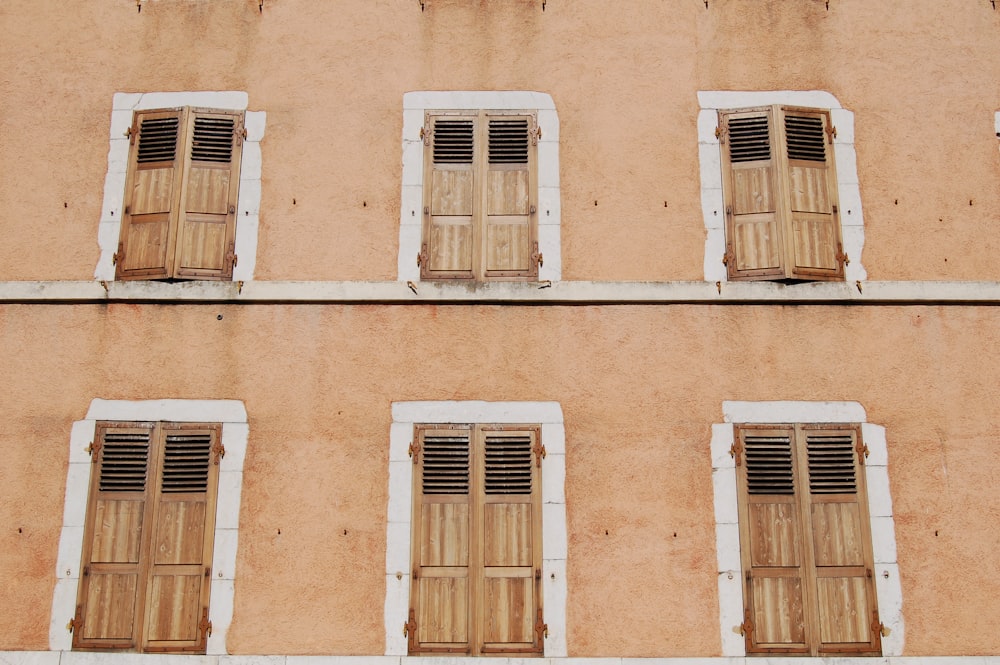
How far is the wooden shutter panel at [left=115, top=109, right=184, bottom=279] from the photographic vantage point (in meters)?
7.91

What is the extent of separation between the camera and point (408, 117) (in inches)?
324

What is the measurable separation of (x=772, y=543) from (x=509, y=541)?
1.98 metres

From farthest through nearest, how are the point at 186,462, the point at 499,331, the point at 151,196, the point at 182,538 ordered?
the point at 151,196
the point at 499,331
the point at 186,462
the point at 182,538

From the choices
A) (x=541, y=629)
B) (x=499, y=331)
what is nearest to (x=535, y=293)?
(x=499, y=331)

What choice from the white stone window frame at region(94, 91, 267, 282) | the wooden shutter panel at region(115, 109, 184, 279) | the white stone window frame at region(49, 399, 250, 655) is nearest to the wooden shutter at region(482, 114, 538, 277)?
the white stone window frame at region(94, 91, 267, 282)

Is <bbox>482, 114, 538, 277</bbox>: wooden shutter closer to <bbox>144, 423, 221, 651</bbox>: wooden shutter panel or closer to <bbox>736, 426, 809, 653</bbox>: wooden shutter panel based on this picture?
<bbox>736, 426, 809, 653</bbox>: wooden shutter panel

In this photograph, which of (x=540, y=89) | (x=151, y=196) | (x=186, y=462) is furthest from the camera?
(x=540, y=89)

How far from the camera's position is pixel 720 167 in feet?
26.5

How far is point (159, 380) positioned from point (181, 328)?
17.7 inches

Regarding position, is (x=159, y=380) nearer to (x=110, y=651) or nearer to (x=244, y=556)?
(x=244, y=556)

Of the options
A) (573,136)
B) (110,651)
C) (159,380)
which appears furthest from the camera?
(573,136)

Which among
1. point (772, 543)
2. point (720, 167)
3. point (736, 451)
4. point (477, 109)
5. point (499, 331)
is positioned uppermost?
point (477, 109)

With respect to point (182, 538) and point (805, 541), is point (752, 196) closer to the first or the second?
point (805, 541)

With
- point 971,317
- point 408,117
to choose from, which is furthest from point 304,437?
point 971,317
